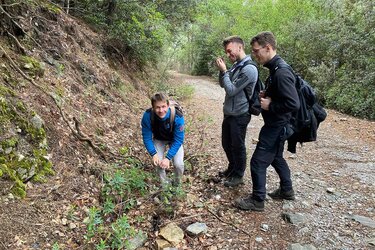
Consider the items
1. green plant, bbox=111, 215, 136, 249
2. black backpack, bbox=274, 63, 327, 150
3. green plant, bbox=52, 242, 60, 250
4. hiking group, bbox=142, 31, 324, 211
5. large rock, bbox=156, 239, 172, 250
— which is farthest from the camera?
black backpack, bbox=274, 63, 327, 150

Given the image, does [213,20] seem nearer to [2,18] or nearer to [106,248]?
[2,18]

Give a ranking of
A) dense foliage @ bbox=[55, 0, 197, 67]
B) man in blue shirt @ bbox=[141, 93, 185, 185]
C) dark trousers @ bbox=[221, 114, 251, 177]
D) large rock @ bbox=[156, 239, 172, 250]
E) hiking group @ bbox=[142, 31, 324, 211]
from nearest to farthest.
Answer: large rock @ bbox=[156, 239, 172, 250]
hiking group @ bbox=[142, 31, 324, 211]
man in blue shirt @ bbox=[141, 93, 185, 185]
dark trousers @ bbox=[221, 114, 251, 177]
dense foliage @ bbox=[55, 0, 197, 67]

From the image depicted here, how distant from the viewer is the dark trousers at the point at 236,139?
3.99m

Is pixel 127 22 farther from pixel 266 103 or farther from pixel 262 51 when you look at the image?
pixel 266 103

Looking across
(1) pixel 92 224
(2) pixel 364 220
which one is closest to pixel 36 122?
(1) pixel 92 224

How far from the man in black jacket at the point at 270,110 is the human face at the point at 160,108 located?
114 cm

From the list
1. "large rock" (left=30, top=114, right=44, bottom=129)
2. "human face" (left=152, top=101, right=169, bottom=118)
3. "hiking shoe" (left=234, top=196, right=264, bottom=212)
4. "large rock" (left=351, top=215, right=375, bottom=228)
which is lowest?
"large rock" (left=351, top=215, right=375, bottom=228)

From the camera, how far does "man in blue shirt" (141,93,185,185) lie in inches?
146

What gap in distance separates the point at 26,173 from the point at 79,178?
0.69m

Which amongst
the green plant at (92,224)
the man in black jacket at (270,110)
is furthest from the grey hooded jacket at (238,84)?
the green plant at (92,224)

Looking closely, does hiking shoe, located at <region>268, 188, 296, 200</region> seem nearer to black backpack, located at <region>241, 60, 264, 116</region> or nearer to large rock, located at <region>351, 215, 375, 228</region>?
large rock, located at <region>351, 215, 375, 228</region>

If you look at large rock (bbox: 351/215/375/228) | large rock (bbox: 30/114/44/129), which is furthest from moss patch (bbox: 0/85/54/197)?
large rock (bbox: 351/215/375/228)

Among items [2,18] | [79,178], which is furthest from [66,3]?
[79,178]

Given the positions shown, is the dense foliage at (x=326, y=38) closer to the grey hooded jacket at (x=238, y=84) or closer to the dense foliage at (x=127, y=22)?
the dense foliage at (x=127, y=22)
